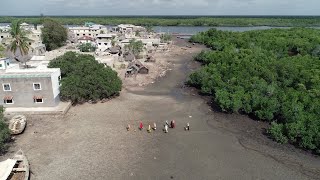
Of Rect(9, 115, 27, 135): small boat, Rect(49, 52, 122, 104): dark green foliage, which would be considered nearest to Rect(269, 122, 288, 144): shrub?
Rect(49, 52, 122, 104): dark green foliage

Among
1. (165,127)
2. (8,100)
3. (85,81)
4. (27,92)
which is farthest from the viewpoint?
(85,81)

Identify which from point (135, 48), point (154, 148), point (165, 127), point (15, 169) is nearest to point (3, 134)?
point (15, 169)

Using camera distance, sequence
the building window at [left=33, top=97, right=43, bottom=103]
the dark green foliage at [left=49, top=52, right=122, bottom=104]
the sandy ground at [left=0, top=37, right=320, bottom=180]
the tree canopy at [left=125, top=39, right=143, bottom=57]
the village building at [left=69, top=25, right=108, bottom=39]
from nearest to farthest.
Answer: the sandy ground at [left=0, top=37, right=320, bottom=180]
the building window at [left=33, top=97, right=43, bottom=103]
the dark green foliage at [left=49, top=52, right=122, bottom=104]
the tree canopy at [left=125, top=39, right=143, bottom=57]
the village building at [left=69, top=25, right=108, bottom=39]

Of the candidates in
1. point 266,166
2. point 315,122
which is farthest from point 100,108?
point 315,122

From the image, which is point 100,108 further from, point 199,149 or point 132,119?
point 199,149

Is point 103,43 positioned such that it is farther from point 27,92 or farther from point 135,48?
point 27,92

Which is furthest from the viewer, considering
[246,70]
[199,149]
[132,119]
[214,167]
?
[246,70]

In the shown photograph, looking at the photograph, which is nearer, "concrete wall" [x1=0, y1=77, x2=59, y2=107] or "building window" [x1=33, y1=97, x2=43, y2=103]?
"concrete wall" [x1=0, y1=77, x2=59, y2=107]

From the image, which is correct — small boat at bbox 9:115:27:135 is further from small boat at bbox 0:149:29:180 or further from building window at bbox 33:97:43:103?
small boat at bbox 0:149:29:180
